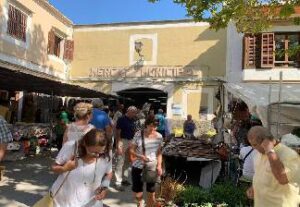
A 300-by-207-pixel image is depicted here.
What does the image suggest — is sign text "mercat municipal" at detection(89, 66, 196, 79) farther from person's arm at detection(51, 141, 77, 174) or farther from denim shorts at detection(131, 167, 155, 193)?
person's arm at detection(51, 141, 77, 174)

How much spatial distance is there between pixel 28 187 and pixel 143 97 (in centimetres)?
1378

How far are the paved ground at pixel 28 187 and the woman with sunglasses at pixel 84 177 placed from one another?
3.64 meters

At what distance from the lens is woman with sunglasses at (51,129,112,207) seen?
3.35 m

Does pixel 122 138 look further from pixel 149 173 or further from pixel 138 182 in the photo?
pixel 149 173

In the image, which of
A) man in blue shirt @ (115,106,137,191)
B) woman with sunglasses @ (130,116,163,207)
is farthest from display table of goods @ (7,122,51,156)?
woman with sunglasses @ (130,116,163,207)

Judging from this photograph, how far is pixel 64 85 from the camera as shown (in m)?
11.4

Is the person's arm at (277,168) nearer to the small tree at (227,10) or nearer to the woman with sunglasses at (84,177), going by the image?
the woman with sunglasses at (84,177)

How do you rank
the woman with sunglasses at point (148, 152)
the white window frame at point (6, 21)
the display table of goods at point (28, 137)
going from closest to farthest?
the woman with sunglasses at point (148, 152) < the display table of goods at point (28, 137) < the white window frame at point (6, 21)

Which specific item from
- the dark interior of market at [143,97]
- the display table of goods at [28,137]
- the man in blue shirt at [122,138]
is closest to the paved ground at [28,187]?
the man in blue shirt at [122,138]

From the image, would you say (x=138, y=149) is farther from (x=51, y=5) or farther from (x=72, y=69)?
(x=72, y=69)

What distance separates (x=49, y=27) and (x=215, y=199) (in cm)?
1358

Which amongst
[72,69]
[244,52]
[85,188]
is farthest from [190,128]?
[85,188]

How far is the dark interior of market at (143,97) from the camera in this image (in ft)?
65.8

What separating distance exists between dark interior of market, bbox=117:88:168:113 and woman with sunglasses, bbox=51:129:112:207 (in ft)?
51.5
